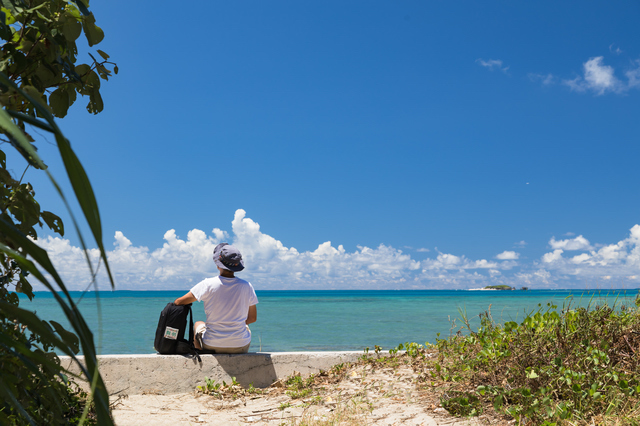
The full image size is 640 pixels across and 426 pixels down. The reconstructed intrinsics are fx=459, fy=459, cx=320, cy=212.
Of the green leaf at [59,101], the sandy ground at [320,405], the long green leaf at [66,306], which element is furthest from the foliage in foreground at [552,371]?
the green leaf at [59,101]

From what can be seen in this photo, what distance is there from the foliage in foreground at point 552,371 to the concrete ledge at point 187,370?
173cm

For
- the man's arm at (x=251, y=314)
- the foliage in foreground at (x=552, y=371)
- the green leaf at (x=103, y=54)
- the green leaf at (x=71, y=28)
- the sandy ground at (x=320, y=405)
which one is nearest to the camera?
the green leaf at (x=71, y=28)

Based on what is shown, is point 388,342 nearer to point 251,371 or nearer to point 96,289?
point 251,371

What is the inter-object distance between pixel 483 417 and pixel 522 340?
809 millimetres

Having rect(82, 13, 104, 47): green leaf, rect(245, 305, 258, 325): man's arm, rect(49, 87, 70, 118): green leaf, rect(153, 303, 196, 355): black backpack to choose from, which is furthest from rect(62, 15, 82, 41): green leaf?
rect(245, 305, 258, 325): man's arm

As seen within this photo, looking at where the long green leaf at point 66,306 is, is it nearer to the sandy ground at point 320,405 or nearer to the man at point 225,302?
the sandy ground at point 320,405

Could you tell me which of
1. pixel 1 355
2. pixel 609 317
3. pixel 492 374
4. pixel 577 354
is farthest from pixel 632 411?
pixel 1 355

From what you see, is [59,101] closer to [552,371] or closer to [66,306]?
[66,306]

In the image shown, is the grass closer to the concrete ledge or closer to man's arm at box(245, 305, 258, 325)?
the concrete ledge

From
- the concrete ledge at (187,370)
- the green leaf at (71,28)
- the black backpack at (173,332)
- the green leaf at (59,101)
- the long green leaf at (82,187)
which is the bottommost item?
the concrete ledge at (187,370)

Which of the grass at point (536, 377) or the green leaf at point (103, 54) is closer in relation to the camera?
the green leaf at point (103, 54)

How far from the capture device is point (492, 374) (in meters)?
3.36

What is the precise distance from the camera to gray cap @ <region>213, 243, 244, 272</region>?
16.8 ft

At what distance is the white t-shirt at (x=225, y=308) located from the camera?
508cm
